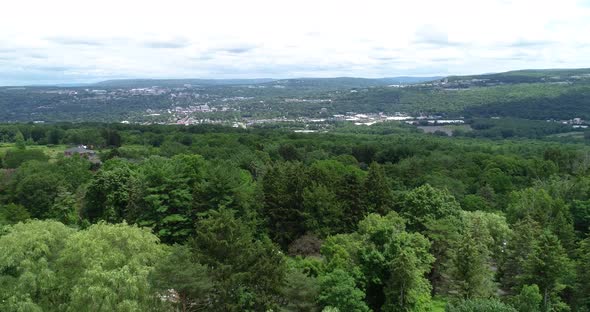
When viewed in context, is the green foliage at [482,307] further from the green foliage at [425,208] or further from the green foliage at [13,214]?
the green foliage at [13,214]

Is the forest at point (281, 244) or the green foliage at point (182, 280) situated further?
the forest at point (281, 244)

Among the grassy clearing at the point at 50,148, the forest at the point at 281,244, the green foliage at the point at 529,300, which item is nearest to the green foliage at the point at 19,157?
the grassy clearing at the point at 50,148

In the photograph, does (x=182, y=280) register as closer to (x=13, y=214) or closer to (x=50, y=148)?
(x=13, y=214)

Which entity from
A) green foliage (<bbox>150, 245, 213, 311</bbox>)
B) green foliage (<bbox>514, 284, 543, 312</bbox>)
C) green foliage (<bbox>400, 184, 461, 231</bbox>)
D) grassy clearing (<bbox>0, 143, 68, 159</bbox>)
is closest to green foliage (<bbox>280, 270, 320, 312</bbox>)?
green foliage (<bbox>150, 245, 213, 311</bbox>)

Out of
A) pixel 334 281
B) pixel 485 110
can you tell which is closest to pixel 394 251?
pixel 334 281

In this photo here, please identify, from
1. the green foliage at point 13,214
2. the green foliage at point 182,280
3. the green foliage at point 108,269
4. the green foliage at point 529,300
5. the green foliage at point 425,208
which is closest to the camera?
the green foliage at point 108,269

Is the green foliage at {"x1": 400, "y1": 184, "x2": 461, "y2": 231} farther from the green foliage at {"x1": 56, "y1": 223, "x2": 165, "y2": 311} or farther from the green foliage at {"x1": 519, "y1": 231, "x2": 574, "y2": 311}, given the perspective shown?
the green foliage at {"x1": 56, "y1": 223, "x2": 165, "y2": 311}

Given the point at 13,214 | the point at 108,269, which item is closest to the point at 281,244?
the point at 108,269

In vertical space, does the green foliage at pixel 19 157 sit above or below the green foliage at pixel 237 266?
below

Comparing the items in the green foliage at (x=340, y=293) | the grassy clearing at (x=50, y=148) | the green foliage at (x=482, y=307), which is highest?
the green foliage at (x=340, y=293)
